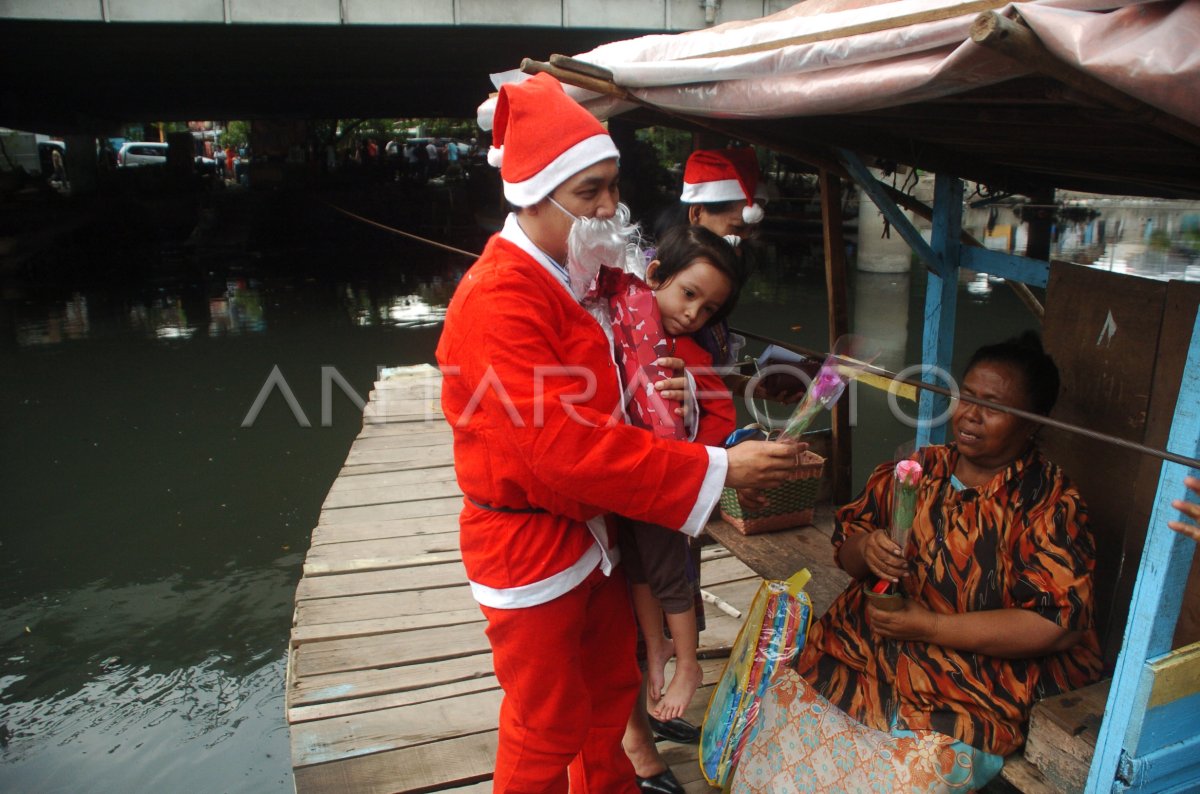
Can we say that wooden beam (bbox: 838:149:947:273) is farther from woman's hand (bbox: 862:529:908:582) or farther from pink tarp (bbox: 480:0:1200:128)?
woman's hand (bbox: 862:529:908:582)

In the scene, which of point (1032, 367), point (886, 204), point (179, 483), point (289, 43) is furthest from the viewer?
point (289, 43)

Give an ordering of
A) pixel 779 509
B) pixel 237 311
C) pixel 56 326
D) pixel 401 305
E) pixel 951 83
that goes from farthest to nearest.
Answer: pixel 401 305 → pixel 237 311 → pixel 56 326 → pixel 779 509 → pixel 951 83

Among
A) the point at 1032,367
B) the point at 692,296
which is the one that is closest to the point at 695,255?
the point at 692,296

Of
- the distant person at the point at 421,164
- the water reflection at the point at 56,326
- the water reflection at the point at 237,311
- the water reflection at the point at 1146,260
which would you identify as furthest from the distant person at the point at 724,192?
the distant person at the point at 421,164

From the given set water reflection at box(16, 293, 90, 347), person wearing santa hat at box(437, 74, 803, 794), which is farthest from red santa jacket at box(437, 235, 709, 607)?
water reflection at box(16, 293, 90, 347)

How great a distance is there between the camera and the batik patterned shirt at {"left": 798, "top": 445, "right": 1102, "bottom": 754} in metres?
1.80

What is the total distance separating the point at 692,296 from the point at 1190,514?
3.29ft

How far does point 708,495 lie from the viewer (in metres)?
1.52

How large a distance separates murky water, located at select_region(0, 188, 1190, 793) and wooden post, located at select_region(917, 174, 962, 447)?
293 centimetres

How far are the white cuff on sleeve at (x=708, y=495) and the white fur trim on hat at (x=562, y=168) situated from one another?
0.56m

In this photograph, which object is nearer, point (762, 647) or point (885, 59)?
point (885, 59)

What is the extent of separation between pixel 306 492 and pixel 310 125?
2484cm

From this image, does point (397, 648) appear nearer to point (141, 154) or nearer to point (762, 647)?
point (762, 647)

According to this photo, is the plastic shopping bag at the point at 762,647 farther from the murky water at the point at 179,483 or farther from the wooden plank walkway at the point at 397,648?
the murky water at the point at 179,483
